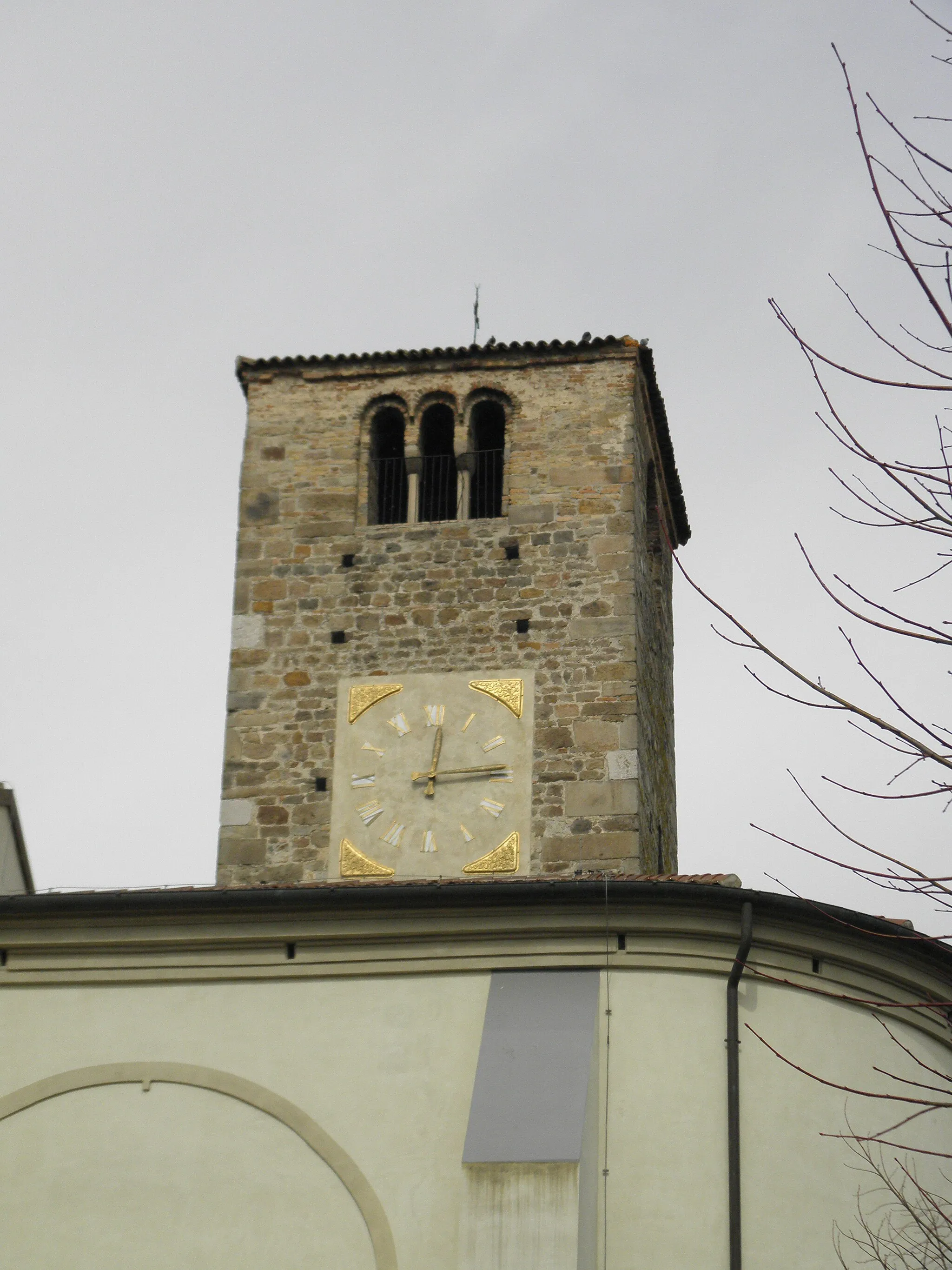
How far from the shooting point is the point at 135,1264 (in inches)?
475

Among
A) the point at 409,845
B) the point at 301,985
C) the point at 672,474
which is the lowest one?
the point at 301,985

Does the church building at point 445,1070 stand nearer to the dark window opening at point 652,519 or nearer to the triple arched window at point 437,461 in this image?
the triple arched window at point 437,461

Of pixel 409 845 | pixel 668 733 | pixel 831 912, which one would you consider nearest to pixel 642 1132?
pixel 831 912

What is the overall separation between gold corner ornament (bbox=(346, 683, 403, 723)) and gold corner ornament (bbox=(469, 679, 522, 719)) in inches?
30.2

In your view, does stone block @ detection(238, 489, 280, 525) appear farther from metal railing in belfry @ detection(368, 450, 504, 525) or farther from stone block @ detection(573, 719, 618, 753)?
stone block @ detection(573, 719, 618, 753)

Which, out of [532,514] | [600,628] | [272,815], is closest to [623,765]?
[600,628]

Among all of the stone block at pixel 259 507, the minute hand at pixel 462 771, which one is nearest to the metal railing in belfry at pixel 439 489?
the stone block at pixel 259 507

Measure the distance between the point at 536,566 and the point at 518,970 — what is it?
741cm

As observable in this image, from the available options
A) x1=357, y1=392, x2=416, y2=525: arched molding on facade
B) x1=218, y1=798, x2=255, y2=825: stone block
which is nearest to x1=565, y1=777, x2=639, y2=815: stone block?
x1=218, y1=798, x2=255, y2=825: stone block

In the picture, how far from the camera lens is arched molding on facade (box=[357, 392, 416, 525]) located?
20344 mm

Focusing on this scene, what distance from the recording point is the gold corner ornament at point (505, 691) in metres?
18.8

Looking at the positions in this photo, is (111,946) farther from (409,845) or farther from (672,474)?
(672,474)

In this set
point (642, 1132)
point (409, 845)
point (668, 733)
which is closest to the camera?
point (642, 1132)

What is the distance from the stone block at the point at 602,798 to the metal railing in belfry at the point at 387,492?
12.0 ft
